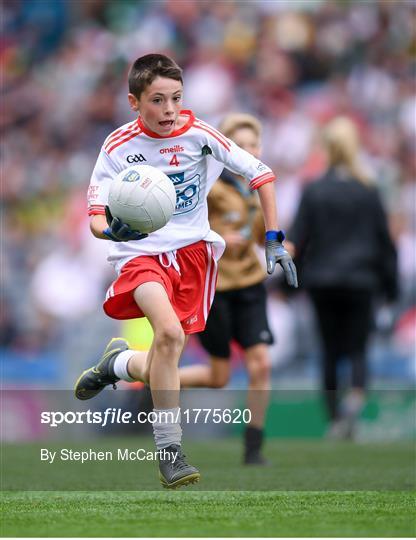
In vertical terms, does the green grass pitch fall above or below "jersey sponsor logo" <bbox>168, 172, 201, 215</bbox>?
below

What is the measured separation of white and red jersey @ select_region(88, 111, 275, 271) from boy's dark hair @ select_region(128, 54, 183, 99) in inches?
7.8

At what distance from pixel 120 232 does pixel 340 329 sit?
5.12 meters

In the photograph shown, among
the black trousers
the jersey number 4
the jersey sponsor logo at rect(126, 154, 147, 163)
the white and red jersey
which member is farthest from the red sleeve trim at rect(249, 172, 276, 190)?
the black trousers

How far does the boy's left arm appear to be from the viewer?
5.35m

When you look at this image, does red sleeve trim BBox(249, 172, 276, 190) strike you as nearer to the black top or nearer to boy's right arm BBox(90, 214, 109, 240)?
boy's right arm BBox(90, 214, 109, 240)

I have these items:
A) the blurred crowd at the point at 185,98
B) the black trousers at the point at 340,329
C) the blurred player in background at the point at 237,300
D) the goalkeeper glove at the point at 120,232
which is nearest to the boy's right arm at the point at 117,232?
the goalkeeper glove at the point at 120,232

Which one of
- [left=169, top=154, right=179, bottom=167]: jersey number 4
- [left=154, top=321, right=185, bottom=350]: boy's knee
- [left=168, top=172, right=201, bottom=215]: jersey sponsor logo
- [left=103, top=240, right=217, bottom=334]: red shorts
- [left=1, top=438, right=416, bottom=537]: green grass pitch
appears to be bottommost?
[left=1, top=438, right=416, bottom=537]: green grass pitch

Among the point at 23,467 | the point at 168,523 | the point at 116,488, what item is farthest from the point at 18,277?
the point at 168,523

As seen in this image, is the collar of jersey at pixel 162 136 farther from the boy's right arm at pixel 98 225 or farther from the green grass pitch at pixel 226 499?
the green grass pitch at pixel 226 499

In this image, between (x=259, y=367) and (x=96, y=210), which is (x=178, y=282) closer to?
(x=96, y=210)

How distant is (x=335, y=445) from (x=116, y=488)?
368 cm

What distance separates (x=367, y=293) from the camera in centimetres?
998

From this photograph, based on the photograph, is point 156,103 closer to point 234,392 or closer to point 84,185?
point 234,392

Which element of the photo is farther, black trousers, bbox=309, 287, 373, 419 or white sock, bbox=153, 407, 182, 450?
black trousers, bbox=309, 287, 373, 419
